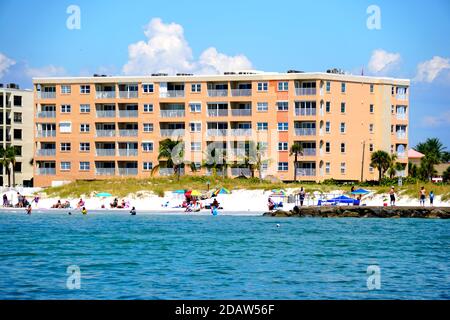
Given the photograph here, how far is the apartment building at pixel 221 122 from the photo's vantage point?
100188 millimetres

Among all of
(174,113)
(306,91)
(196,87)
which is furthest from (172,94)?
(306,91)

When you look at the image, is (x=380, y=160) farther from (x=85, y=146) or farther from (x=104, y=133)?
(x=85, y=146)

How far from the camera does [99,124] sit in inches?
4163

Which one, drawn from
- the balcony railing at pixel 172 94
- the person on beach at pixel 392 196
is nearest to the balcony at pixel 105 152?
the balcony railing at pixel 172 94

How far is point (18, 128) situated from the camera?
412ft

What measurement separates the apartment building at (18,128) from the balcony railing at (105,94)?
2314cm

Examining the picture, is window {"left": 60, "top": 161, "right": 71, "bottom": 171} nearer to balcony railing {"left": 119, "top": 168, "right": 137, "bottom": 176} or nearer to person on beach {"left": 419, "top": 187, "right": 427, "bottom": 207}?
balcony railing {"left": 119, "top": 168, "right": 137, "bottom": 176}

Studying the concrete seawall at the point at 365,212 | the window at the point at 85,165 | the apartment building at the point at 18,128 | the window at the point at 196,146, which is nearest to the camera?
the concrete seawall at the point at 365,212

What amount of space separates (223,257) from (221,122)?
5489cm

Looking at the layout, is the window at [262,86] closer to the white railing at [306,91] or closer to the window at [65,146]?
the white railing at [306,91]

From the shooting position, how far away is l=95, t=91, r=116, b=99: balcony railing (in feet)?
344
